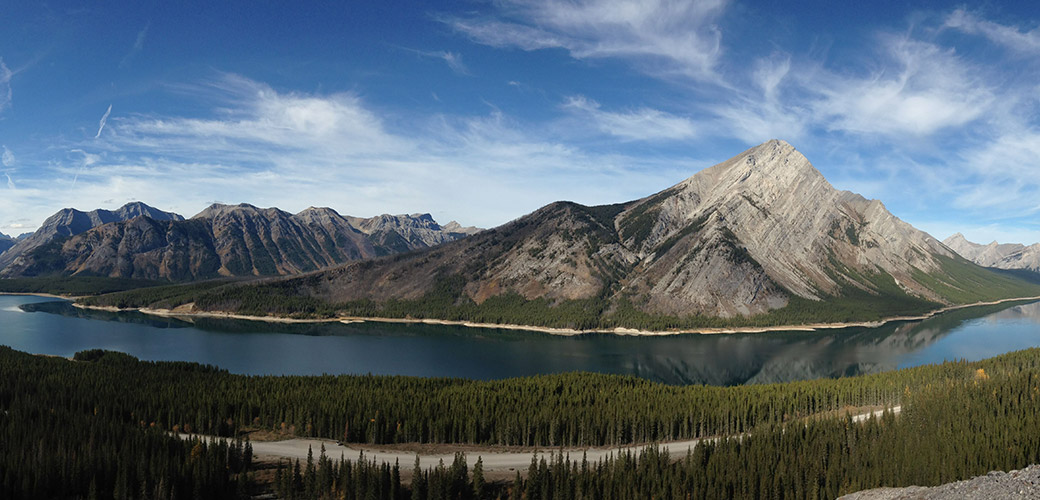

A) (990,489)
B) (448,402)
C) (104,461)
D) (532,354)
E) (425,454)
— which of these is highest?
(990,489)

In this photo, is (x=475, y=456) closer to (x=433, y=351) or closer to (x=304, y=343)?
(x=433, y=351)

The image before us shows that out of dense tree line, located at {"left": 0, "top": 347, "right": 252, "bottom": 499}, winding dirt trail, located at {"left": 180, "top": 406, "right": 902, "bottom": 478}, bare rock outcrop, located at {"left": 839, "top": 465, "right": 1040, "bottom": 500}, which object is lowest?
winding dirt trail, located at {"left": 180, "top": 406, "right": 902, "bottom": 478}

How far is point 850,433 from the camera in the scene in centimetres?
7075

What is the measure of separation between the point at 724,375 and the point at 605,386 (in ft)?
173

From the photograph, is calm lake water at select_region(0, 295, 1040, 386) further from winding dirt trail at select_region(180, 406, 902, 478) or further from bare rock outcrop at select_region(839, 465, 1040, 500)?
bare rock outcrop at select_region(839, 465, 1040, 500)

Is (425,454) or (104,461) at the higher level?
(104,461)

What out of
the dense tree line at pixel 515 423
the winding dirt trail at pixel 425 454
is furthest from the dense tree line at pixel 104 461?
the winding dirt trail at pixel 425 454

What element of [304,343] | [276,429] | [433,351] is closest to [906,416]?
[276,429]

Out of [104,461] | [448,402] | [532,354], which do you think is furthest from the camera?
[532,354]

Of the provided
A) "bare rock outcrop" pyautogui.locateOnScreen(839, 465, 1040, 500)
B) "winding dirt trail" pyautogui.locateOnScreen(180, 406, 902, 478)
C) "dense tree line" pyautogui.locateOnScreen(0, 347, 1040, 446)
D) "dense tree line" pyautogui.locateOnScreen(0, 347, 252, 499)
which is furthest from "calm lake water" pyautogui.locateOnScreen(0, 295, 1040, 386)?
"bare rock outcrop" pyautogui.locateOnScreen(839, 465, 1040, 500)

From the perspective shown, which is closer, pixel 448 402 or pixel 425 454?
pixel 425 454

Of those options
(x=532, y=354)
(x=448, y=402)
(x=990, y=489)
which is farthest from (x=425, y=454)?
(x=532, y=354)

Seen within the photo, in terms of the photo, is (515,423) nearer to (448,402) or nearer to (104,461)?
(448,402)

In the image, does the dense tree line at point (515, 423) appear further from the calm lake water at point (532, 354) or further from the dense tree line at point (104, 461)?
the calm lake water at point (532, 354)
